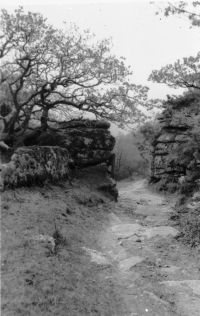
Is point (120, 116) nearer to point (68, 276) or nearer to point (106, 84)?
point (106, 84)

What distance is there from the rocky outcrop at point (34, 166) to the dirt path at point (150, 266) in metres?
4.34

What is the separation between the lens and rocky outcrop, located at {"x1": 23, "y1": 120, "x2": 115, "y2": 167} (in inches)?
989

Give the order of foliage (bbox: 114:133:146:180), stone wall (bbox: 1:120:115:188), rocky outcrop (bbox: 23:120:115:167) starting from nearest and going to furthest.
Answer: stone wall (bbox: 1:120:115:188)
rocky outcrop (bbox: 23:120:115:167)
foliage (bbox: 114:133:146:180)

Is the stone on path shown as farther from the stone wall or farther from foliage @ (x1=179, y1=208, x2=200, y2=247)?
the stone wall

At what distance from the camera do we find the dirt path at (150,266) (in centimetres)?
977

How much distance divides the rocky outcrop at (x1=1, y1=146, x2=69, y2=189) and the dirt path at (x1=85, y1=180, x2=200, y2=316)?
4339 millimetres

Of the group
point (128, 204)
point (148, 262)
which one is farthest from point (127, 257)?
point (128, 204)

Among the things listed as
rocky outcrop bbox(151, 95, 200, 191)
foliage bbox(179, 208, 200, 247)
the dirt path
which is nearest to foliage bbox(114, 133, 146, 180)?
rocky outcrop bbox(151, 95, 200, 191)

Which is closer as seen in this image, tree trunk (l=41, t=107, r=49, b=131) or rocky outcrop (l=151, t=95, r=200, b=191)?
tree trunk (l=41, t=107, r=49, b=131)

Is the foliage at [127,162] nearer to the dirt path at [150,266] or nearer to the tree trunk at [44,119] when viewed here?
the tree trunk at [44,119]

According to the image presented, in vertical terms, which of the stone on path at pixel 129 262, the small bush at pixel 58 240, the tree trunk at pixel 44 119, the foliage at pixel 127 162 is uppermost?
the tree trunk at pixel 44 119

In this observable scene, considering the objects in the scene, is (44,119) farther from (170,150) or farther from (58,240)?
(170,150)

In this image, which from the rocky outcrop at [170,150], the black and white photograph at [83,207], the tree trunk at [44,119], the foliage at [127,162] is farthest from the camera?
the foliage at [127,162]

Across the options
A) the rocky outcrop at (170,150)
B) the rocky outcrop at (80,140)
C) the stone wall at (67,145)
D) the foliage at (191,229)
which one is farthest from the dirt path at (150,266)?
the rocky outcrop at (170,150)
